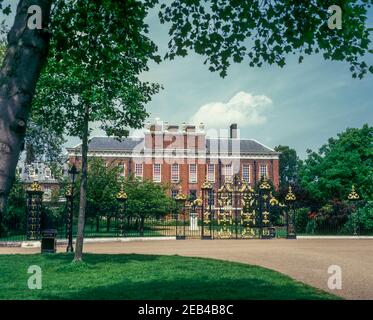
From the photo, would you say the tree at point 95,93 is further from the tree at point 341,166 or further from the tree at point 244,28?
the tree at point 341,166

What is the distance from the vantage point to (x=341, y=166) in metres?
39.2

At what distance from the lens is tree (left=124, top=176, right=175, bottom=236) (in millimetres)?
30609

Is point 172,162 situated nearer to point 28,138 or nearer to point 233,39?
point 28,138

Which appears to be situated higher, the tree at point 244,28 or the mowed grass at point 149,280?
the tree at point 244,28

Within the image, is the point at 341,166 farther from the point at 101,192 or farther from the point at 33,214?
the point at 33,214

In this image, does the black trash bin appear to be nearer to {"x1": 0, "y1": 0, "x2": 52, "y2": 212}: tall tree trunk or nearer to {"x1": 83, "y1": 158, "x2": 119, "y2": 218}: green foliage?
{"x1": 83, "y1": 158, "x2": 119, "y2": 218}: green foliage

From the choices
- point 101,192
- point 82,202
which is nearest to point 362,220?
point 101,192

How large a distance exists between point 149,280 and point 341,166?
107ft

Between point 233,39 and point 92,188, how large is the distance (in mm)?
22232

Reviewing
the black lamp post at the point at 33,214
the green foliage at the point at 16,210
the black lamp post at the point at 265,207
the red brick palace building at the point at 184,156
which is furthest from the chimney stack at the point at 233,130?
the black lamp post at the point at 33,214

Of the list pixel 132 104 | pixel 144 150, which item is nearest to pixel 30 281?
pixel 132 104

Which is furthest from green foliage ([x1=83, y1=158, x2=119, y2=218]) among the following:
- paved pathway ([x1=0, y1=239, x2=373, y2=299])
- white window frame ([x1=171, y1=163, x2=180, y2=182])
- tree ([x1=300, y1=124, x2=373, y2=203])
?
white window frame ([x1=171, y1=163, x2=180, y2=182])

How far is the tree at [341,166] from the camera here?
38688 millimetres

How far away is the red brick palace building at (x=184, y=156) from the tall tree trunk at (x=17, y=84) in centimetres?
5214
